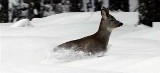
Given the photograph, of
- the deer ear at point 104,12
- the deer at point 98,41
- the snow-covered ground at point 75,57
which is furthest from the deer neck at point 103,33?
the snow-covered ground at point 75,57

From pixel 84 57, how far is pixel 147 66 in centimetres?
156

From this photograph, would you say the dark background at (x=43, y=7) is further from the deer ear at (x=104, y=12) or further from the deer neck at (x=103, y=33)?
the deer ear at (x=104, y=12)

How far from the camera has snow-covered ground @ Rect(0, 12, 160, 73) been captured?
594 cm

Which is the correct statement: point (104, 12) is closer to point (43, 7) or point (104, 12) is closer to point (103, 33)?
point (103, 33)

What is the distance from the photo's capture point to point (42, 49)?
8656 millimetres

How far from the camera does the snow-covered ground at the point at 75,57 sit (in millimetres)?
5938

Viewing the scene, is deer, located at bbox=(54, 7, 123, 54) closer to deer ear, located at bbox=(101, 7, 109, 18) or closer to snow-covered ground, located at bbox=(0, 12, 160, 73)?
deer ear, located at bbox=(101, 7, 109, 18)

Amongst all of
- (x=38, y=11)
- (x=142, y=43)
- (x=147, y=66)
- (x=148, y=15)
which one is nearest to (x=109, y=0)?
(x=38, y=11)

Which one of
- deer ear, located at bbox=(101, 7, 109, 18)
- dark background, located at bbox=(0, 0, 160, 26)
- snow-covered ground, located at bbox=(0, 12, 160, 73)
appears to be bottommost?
dark background, located at bbox=(0, 0, 160, 26)

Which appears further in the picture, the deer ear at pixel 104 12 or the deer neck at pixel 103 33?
the deer neck at pixel 103 33

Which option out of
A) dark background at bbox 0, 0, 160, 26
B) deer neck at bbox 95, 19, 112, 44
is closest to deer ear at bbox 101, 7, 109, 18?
deer neck at bbox 95, 19, 112, 44

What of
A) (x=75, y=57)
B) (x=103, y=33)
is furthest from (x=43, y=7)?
(x=75, y=57)

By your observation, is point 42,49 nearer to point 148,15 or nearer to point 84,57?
point 84,57

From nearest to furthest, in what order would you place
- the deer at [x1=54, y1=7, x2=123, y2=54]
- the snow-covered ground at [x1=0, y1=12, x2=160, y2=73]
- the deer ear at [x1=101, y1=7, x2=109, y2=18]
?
the snow-covered ground at [x1=0, y1=12, x2=160, y2=73]
the deer ear at [x1=101, y1=7, x2=109, y2=18]
the deer at [x1=54, y1=7, x2=123, y2=54]
